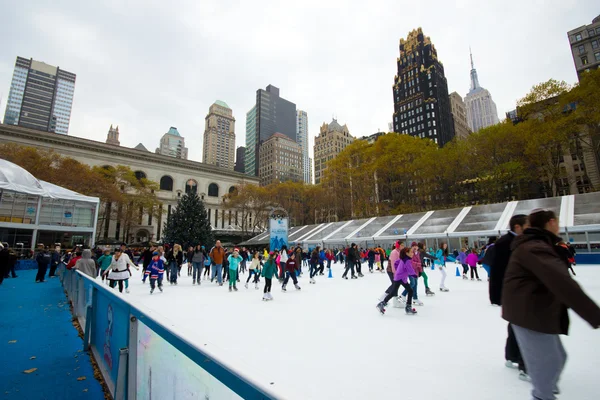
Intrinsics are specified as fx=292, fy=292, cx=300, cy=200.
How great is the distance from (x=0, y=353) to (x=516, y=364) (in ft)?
21.9

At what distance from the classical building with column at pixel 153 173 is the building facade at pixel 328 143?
29701 mm

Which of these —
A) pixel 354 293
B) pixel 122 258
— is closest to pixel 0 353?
pixel 122 258

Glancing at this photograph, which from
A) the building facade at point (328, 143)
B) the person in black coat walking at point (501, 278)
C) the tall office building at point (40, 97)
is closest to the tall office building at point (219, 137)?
the building facade at point (328, 143)

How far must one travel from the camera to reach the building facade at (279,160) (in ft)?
327

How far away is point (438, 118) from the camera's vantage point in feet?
263

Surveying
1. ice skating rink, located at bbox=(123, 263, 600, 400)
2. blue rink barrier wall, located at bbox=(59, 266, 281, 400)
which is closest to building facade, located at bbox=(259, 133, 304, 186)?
ice skating rink, located at bbox=(123, 263, 600, 400)

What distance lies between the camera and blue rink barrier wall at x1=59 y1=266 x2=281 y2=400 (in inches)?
46.2

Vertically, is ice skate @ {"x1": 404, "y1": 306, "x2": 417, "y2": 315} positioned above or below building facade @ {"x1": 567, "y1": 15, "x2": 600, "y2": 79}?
below

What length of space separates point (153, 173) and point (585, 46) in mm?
77491

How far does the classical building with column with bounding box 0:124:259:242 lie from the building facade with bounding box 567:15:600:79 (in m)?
62.5

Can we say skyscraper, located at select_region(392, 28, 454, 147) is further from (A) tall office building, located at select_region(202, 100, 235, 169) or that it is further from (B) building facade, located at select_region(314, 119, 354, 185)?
(A) tall office building, located at select_region(202, 100, 235, 169)

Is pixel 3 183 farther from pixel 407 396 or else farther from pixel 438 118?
pixel 438 118

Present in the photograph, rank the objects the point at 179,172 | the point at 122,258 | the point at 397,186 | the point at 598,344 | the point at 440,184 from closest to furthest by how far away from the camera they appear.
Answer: the point at 598,344 → the point at 122,258 → the point at 440,184 → the point at 397,186 → the point at 179,172

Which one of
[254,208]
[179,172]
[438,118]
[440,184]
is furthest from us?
[438,118]
